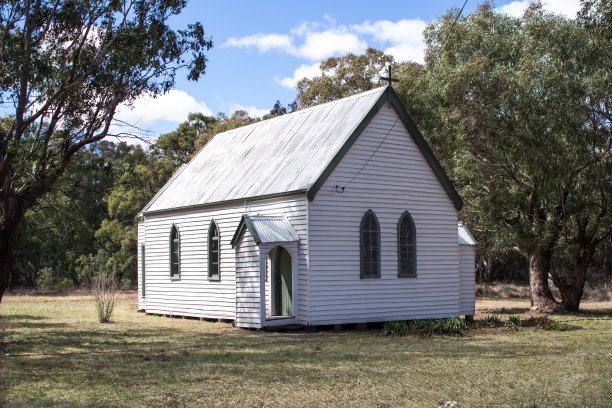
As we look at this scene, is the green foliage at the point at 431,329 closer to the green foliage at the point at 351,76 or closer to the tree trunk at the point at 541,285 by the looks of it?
the tree trunk at the point at 541,285

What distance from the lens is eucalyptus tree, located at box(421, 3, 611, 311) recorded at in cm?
2612

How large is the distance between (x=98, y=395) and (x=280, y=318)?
10.5m

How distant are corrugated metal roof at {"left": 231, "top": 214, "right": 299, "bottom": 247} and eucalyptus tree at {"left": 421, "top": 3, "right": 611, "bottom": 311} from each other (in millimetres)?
9894

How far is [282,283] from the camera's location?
22.8 meters

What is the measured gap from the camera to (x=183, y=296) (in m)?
26.5

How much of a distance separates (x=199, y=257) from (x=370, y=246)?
6.93 m

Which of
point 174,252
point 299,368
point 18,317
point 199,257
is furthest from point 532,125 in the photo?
point 18,317

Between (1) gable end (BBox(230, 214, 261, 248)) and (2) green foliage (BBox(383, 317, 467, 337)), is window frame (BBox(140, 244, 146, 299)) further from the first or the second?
(2) green foliage (BBox(383, 317, 467, 337))

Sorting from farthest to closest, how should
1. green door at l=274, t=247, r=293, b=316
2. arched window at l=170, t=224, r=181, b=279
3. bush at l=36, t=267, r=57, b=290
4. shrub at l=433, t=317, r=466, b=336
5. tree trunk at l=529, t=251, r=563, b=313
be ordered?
bush at l=36, t=267, r=57, b=290
tree trunk at l=529, t=251, r=563, b=313
arched window at l=170, t=224, r=181, b=279
green door at l=274, t=247, r=293, b=316
shrub at l=433, t=317, r=466, b=336

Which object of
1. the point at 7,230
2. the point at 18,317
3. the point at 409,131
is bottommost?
the point at 18,317

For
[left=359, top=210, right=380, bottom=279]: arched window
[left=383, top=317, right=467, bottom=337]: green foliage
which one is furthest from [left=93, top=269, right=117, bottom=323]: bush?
[left=383, top=317, right=467, bottom=337]: green foliage

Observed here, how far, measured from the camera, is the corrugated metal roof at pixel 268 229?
66.3ft

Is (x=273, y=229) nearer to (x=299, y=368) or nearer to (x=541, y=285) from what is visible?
(x=299, y=368)

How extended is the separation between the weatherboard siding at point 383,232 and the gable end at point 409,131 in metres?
0.17
